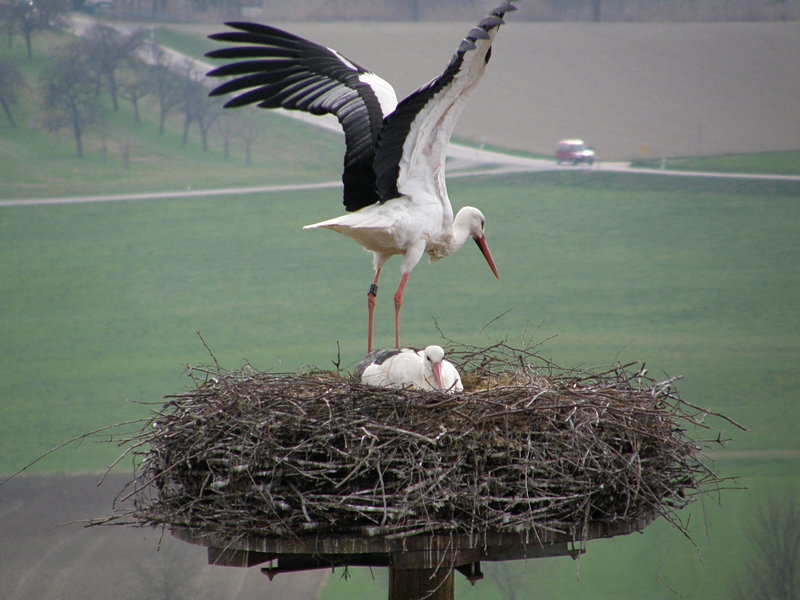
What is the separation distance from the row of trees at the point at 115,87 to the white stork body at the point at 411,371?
1267 centimetres

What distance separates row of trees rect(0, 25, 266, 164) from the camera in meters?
13.8

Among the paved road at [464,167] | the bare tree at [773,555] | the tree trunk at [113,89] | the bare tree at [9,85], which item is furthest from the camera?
the paved road at [464,167]

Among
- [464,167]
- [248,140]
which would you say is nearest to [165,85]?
A: [248,140]

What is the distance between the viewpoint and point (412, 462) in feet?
6.92

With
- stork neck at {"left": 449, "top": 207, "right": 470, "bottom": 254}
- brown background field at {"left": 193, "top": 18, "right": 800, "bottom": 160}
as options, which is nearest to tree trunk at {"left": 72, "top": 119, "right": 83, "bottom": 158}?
brown background field at {"left": 193, "top": 18, "right": 800, "bottom": 160}

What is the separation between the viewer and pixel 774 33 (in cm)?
1393

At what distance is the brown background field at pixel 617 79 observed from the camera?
14.0 meters

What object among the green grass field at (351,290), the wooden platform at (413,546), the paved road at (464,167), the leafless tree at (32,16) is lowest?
the green grass field at (351,290)

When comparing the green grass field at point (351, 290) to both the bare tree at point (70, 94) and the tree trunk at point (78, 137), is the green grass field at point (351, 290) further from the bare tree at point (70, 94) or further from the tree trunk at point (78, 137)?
the bare tree at point (70, 94)

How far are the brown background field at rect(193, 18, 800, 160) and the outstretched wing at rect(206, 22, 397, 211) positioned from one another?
12.2 metres

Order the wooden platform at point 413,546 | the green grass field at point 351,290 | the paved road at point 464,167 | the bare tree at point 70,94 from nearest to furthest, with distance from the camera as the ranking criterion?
the wooden platform at point 413,546 → the green grass field at point 351,290 → the bare tree at point 70,94 → the paved road at point 464,167

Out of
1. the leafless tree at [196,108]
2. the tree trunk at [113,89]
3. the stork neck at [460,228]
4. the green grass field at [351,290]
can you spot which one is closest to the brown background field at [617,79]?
the green grass field at [351,290]

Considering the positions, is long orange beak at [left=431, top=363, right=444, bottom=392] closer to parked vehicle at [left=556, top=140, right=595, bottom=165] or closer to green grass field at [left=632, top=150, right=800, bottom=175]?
green grass field at [left=632, top=150, right=800, bottom=175]

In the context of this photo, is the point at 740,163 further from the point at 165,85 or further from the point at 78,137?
the point at 78,137
